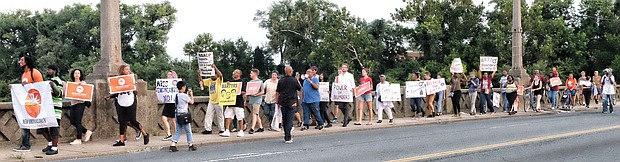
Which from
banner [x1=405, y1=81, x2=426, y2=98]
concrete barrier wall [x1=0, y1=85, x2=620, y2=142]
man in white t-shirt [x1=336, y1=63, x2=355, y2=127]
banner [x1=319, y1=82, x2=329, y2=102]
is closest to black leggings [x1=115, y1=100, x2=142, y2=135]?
concrete barrier wall [x1=0, y1=85, x2=620, y2=142]

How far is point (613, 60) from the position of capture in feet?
175

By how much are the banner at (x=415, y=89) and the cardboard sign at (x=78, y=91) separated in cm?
1098

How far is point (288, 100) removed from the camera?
46.9 ft

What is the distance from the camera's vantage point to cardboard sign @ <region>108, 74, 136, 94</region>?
13.4 m

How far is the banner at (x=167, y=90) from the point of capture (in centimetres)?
1480

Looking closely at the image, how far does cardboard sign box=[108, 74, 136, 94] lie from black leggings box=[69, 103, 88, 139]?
2.09 ft

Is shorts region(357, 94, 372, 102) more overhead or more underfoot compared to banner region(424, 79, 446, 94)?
more underfoot

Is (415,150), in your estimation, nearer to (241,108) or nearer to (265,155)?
(265,155)

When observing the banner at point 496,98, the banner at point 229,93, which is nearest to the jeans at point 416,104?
the banner at point 496,98

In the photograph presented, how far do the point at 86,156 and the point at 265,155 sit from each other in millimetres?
Answer: 3091

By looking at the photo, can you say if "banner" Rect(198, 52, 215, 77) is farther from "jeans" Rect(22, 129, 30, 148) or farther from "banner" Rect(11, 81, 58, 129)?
"jeans" Rect(22, 129, 30, 148)

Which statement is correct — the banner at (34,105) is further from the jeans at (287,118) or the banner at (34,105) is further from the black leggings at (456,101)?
the black leggings at (456,101)

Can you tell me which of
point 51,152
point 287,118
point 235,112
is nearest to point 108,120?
point 51,152

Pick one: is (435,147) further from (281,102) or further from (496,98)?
(496,98)
